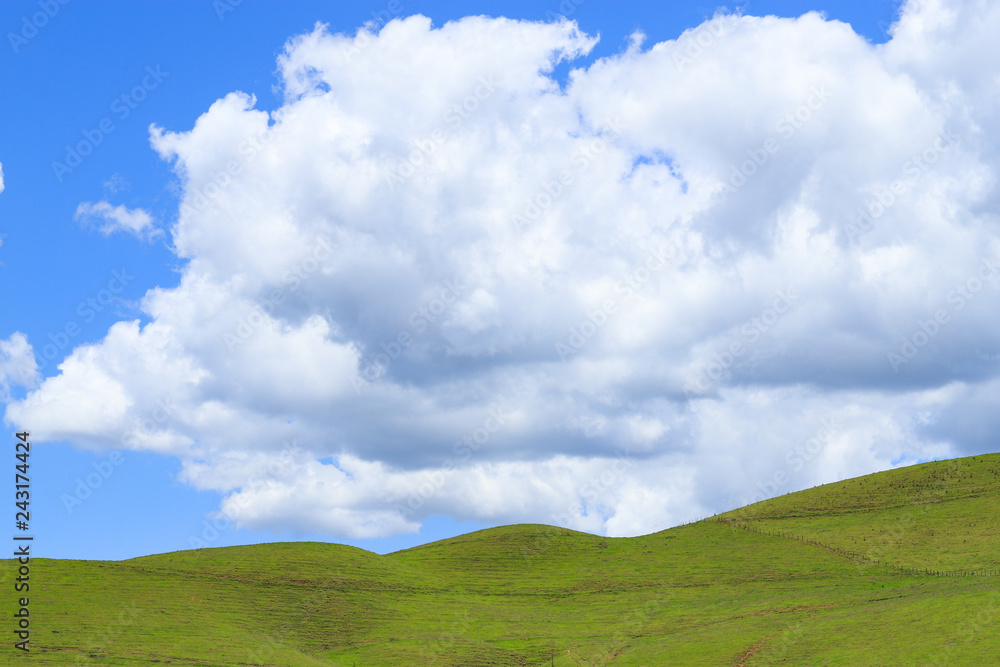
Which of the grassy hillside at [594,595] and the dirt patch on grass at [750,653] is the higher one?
the grassy hillside at [594,595]

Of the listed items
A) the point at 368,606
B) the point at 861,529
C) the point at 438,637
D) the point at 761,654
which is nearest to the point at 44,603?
the point at 368,606

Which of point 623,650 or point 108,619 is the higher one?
point 108,619

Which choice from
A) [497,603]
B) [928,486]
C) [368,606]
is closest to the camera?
[368,606]

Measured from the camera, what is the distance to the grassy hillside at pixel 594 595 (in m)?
56.4

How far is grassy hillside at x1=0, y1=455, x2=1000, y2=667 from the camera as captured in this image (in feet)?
185

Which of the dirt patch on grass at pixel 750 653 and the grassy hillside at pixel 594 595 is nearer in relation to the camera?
the dirt patch on grass at pixel 750 653

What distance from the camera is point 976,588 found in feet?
201

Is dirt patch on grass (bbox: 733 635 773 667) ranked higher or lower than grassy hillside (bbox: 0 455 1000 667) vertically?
lower

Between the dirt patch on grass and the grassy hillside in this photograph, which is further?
the grassy hillside

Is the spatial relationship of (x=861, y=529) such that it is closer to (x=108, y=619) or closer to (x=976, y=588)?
(x=976, y=588)

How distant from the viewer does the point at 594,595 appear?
8812 cm

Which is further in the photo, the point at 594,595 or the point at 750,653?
the point at 594,595

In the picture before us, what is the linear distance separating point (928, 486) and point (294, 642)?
3626 inches

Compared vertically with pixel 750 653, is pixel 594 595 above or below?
above
